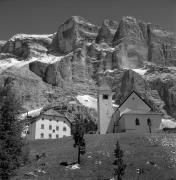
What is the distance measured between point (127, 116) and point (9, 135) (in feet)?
148

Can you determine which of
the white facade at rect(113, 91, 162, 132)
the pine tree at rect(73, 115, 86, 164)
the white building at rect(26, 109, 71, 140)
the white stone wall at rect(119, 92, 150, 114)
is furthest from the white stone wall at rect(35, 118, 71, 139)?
the pine tree at rect(73, 115, 86, 164)

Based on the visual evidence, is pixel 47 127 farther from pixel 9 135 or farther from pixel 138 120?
pixel 9 135

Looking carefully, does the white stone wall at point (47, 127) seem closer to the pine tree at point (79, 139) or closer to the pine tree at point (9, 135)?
the pine tree at point (79, 139)

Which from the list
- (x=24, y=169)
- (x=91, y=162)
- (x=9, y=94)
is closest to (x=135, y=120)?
(x=91, y=162)

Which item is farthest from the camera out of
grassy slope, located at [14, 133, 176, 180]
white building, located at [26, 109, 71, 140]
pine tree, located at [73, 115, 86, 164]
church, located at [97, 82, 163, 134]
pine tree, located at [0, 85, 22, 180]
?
white building, located at [26, 109, 71, 140]

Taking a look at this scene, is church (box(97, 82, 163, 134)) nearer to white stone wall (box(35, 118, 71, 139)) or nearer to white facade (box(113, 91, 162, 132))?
white facade (box(113, 91, 162, 132))

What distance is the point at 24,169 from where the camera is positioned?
142 feet

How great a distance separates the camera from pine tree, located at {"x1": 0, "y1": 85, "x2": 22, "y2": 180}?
91.6 ft

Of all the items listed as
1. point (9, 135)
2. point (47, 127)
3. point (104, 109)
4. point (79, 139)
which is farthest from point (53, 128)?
point (9, 135)

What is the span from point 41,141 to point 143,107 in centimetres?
2833

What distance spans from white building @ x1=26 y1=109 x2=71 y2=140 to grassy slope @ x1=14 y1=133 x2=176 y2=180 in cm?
3543

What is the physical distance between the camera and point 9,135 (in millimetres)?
29297

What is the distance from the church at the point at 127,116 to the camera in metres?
71.2

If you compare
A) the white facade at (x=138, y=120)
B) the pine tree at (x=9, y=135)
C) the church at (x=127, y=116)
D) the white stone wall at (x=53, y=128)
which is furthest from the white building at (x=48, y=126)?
the pine tree at (x=9, y=135)
